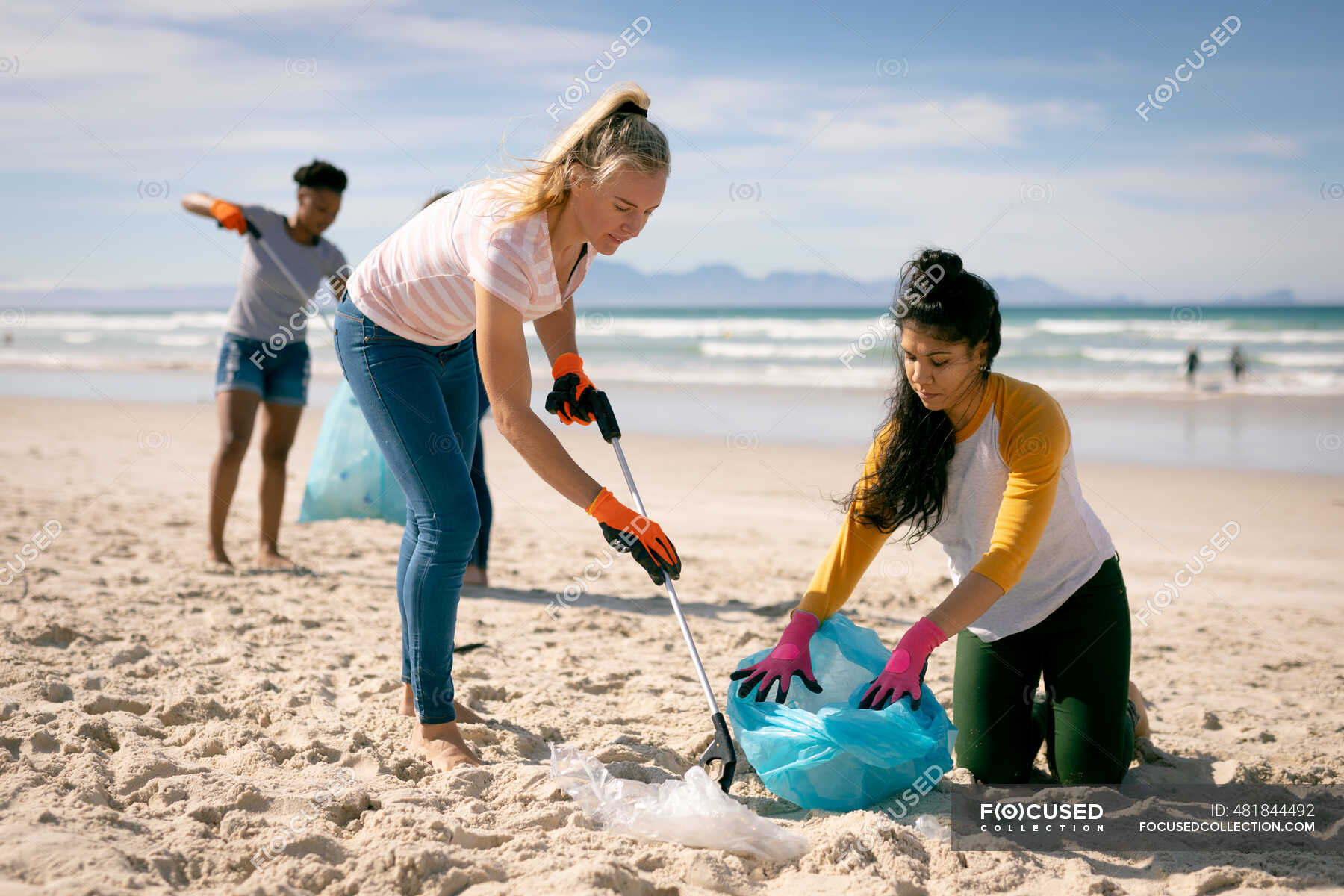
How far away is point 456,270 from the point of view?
2.30 m

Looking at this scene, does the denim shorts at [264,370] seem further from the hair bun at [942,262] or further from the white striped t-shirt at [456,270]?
the hair bun at [942,262]

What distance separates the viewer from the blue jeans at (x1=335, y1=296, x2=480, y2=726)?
2420mm

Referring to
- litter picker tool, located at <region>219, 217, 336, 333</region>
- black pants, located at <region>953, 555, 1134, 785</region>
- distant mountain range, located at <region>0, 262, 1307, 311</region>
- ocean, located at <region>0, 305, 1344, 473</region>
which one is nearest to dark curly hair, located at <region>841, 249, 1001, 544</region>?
ocean, located at <region>0, 305, 1344, 473</region>

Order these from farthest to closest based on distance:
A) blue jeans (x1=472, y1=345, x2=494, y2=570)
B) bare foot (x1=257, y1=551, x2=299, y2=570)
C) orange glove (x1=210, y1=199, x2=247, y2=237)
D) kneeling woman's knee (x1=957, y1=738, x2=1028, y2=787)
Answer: bare foot (x1=257, y1=551, x2=299, y2=570) → orange glove (x1=210, y1=199, x2=247, y2=237) → blue jeans (x1=472, y1=345, x2=494, y2=570) → kneeling woman's knee (x1=957, y1=738, x2=1028, y2=787)

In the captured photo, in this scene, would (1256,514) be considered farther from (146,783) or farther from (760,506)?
(146,783)

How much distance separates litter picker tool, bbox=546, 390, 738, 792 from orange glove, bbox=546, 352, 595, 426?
12mm

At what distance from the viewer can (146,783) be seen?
7.33 ft

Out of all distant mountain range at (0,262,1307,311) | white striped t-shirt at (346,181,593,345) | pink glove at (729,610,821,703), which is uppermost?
distant mountain range at (0,262,1307,311)

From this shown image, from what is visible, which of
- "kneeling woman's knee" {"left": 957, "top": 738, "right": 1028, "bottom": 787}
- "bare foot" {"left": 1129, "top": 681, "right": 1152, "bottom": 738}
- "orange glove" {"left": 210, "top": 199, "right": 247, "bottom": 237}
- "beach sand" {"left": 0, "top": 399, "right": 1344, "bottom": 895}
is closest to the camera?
"beach sand" {"left": 0, "top": 399, "right": 1344, "bottom": 895}

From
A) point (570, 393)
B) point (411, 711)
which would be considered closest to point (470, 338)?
point (570, 393)

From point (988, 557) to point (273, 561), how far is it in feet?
12.0

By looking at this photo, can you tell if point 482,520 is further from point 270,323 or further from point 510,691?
point 510,691

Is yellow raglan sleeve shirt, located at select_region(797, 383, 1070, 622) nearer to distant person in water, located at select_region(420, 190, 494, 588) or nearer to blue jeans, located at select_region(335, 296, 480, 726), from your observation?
blue jeans, located at select_region(335, 296, 480, 726)

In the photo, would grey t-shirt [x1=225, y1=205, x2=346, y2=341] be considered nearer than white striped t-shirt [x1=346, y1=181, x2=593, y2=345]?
No
